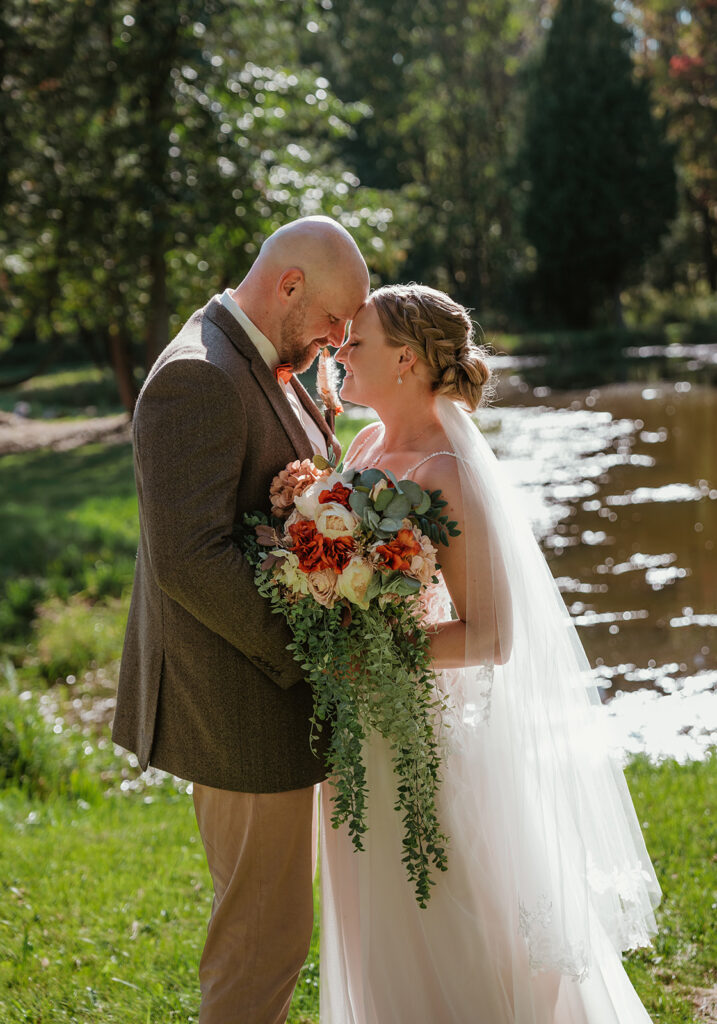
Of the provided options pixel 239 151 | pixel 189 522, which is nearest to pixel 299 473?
pixel 189 522

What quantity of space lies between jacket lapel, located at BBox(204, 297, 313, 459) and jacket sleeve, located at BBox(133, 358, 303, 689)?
179mm

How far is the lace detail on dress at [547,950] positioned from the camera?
2.82m

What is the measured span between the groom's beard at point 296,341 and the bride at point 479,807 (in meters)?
0.13

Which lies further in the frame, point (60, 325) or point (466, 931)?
point (60, 325)

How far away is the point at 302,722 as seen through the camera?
9.21ft

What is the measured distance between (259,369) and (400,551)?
644mm

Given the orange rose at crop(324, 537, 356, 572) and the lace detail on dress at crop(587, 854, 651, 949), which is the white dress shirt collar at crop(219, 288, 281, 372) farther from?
the lace detail on dress at crop(587, 854, 651, 949)

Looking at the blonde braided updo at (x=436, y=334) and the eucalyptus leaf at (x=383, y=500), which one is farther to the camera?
the blonde braided updo at (x=436, y=334)

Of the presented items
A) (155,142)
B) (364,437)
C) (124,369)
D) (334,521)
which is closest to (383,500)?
(334,521)

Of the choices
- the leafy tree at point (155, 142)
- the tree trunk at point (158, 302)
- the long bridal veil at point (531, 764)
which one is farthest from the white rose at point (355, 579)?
the tree trunk at point (158, 302)

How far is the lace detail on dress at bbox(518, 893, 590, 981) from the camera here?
2820mm

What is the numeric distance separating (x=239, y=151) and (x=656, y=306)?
30.9 meters

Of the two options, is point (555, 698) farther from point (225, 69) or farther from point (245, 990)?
point (225, 69)

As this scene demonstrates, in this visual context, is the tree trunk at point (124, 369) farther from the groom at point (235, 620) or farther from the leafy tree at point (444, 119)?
the leafy tree at point (444, 119)
